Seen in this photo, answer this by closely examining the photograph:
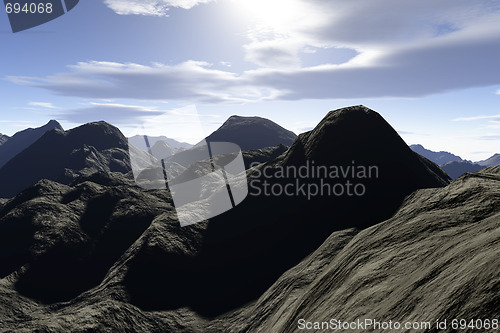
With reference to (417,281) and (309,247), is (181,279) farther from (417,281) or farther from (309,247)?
(417,281)

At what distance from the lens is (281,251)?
135ft

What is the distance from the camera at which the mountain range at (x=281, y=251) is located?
1619cm

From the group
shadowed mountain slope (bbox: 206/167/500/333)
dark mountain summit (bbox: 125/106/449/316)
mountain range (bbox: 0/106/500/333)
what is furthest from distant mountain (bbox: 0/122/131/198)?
shadowed mountain slope (bbox: 206/167/500/333)

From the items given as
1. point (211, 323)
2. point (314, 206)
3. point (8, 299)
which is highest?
point (314, 206)

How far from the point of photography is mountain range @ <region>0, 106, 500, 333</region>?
16.2m

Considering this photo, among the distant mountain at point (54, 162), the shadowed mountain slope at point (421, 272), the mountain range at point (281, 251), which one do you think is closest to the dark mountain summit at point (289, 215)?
the mountain range at point (281, 251)

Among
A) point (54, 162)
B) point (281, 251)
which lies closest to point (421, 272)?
point (281, 251)

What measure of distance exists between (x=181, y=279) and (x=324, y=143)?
27.8 metres

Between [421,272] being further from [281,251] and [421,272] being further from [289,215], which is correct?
[289,215]

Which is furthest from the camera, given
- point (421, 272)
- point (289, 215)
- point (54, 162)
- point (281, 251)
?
point (54, 162)

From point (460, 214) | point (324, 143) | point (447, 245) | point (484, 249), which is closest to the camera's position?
point (484, 249)

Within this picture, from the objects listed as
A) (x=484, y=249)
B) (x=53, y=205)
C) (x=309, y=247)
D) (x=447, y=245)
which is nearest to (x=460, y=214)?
(x=447, y=245)

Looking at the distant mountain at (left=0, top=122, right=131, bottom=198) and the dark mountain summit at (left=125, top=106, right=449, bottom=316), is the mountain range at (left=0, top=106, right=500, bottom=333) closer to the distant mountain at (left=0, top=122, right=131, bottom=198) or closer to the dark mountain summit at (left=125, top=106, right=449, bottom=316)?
the dark mountain summit at (left=125, top=106, right=449, bottom=316)

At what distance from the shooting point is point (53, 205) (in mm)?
55781
